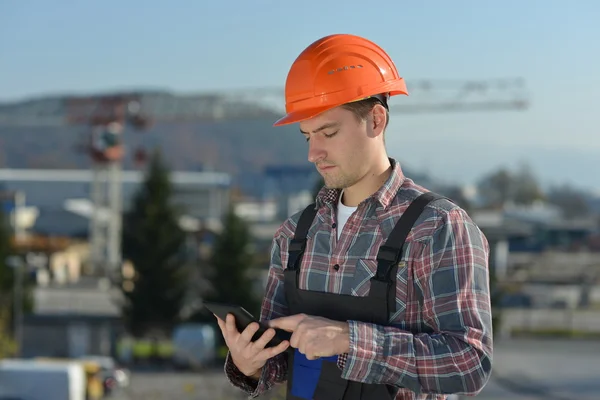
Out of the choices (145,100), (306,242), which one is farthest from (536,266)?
(306,242)

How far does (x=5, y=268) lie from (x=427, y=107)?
51.3 meters

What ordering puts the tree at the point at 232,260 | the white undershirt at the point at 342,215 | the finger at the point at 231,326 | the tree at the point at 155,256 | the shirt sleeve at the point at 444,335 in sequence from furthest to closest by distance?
the tree at the point at 155,256 → the tree at the point at 232,260 → the white undershirt at the point at 342,215 → the finger at the point at 231,326 → the shirt sleeve at the point at 444,335

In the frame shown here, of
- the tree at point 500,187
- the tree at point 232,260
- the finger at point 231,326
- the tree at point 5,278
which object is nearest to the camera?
the finger at point 231,326

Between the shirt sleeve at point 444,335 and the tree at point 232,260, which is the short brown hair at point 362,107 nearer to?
the shirt sleeve at point 444,335

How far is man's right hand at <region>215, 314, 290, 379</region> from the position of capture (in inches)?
93.4

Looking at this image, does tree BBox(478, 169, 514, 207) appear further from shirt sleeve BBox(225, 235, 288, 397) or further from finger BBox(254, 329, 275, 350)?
finger BBox(254, 329, 275, 350)

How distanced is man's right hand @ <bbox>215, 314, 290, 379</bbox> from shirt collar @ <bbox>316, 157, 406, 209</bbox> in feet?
1.47

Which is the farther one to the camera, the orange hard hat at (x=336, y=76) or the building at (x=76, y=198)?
the building at (x=76, y=198)

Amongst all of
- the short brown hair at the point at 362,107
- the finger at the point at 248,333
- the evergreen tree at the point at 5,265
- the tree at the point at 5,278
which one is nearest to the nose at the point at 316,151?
the short brown hair at the point at 362,107

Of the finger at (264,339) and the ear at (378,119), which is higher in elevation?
the ear at (378,119)

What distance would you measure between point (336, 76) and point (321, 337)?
71cm

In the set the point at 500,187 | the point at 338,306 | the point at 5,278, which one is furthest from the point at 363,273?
the point at 500,187

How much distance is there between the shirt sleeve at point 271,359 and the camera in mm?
2611

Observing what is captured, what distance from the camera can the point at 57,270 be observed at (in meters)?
52.9
